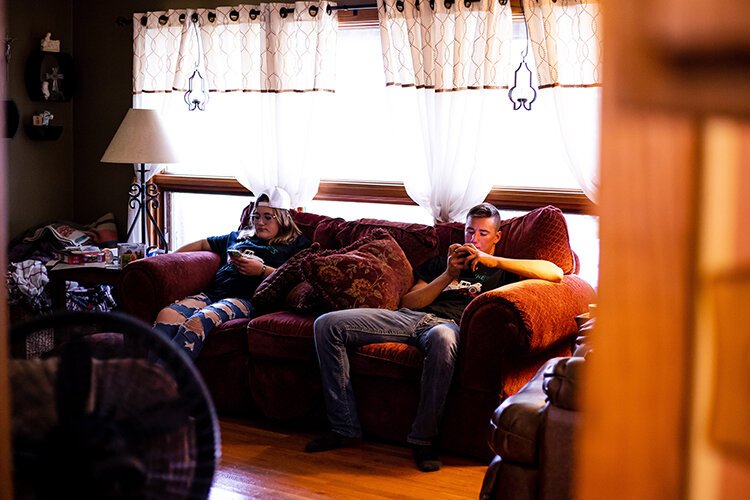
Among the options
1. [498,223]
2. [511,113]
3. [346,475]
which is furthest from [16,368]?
[511,113]

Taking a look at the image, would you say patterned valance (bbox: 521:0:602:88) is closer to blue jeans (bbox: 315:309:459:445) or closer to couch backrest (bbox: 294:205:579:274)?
couch backrest (bbox: 294:205:579:274)

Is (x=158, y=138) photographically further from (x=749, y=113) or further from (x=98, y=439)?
(x=749, y=113)

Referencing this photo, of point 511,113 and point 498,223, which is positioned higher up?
point 511,113

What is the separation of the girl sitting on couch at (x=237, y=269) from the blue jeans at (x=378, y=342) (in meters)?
0.61

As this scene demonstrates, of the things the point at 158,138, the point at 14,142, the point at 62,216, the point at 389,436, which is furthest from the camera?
the point at 62,216

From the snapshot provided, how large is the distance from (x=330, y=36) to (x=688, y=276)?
176 inches

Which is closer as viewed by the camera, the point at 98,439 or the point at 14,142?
the point at 98,439

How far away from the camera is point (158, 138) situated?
4652 mm

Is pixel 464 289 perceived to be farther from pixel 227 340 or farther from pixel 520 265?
pixel 227 340

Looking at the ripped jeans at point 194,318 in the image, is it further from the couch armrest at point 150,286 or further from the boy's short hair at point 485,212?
the boy's short hair at point 485,212

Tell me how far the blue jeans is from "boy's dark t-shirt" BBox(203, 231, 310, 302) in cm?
A: 76

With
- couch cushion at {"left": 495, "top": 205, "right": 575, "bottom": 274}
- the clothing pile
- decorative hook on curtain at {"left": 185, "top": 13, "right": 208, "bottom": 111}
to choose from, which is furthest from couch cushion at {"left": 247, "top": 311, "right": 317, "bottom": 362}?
decorative hook on curtain at {"left": 185, "top": 13, "right": 208, "bottom": 111}

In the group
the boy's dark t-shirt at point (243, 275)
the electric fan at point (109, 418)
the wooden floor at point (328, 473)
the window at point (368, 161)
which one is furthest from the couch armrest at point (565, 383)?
the boy's dark t-shirt at point (243, 275)

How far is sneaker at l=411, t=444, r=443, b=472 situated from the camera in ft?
11.1
